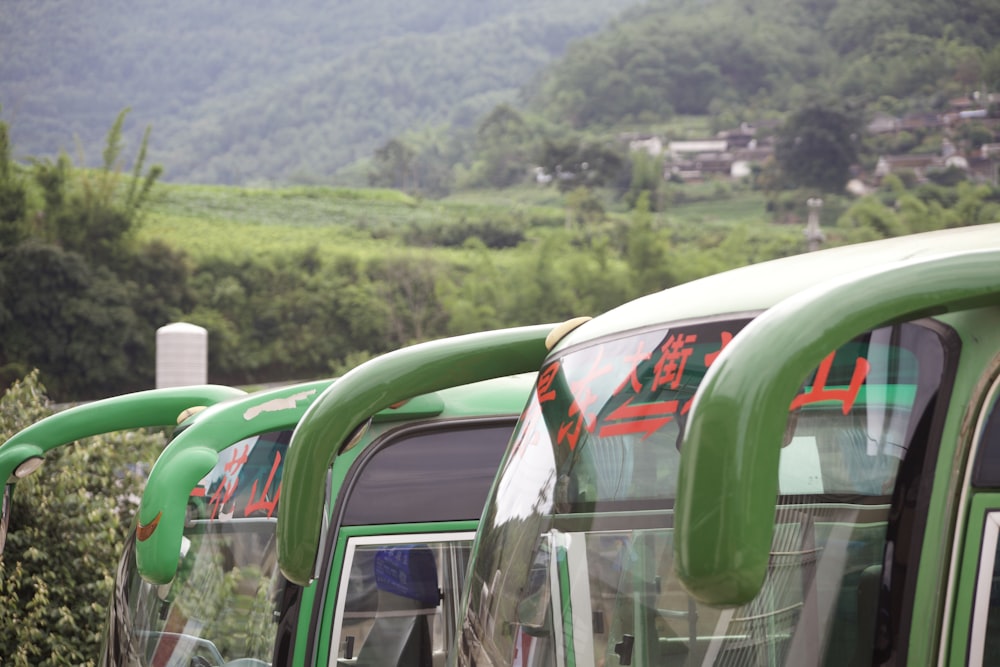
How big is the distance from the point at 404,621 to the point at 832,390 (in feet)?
7.29

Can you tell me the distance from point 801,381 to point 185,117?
112381 millimetres

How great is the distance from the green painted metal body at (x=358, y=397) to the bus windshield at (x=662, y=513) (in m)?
0.35

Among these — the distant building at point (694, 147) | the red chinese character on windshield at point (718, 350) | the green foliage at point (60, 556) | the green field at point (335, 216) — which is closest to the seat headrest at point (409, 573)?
the red chinese character on windshield at point (718, 350)

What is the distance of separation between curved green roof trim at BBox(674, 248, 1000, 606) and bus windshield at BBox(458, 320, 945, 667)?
0.30 meters

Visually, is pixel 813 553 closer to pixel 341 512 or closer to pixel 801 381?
pixel 801 381

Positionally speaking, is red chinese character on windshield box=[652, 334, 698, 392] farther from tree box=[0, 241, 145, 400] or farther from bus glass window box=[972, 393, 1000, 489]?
tree box=[0, 241, 145, 400]

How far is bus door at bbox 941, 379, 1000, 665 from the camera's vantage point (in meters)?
1.72

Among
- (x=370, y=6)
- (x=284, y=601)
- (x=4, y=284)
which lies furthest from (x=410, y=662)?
(x=370, y=6)

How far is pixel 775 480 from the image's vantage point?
1435 millimetres

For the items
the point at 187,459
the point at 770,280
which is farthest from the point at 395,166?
the point at 770,280

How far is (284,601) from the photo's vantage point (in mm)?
3867

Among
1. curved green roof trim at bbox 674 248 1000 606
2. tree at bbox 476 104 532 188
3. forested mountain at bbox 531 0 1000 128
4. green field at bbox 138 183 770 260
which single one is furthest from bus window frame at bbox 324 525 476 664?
tree at bbox 476 104 532 188

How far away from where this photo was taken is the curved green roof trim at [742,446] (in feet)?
4.58

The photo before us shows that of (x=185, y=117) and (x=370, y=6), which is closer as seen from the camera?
(x=185, y=117)
